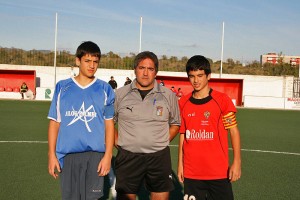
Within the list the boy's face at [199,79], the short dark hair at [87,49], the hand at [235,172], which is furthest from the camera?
the boy's face at [199,79]

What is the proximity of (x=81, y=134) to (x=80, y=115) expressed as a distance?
0.17 metres

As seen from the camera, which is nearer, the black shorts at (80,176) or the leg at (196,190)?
the black shorts at (80,176)

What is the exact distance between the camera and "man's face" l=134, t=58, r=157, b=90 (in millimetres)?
3760

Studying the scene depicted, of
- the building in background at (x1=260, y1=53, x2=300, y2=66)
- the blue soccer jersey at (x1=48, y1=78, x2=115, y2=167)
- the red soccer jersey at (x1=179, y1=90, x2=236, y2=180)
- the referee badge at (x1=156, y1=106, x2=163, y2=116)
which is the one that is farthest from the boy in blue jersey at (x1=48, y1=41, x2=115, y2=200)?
the building in background at (x1=260, y1=53, x2=300, y2=66)

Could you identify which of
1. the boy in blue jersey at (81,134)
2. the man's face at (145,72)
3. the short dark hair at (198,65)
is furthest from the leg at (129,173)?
the short dark hair at (198,65)

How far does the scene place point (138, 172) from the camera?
3.84 meters

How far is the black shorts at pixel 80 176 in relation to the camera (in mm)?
3439

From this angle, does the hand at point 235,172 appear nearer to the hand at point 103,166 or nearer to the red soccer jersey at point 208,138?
the red soccer jersey at point 208,138

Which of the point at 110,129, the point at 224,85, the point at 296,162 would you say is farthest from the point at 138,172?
the point at 224,85

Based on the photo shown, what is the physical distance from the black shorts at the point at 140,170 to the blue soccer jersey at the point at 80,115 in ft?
1.55

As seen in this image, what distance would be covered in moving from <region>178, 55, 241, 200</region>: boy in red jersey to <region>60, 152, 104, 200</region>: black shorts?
92 centimetres

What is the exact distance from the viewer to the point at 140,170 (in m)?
3.84

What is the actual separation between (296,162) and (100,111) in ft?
20.5

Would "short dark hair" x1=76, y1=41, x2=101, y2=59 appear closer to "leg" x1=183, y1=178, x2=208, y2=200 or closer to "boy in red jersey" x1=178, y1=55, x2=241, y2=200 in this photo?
"boy in red jersey" x1=178, y1=55, x2=241, y2=200
